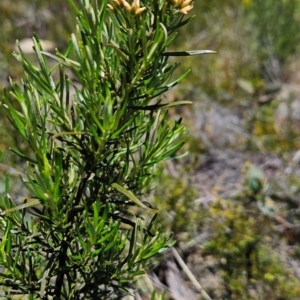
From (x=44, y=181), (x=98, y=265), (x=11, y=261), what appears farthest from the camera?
(x=98, y=265)

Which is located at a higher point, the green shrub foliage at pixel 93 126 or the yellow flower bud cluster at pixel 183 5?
the yellow flower bud cluster at pixel 183 5

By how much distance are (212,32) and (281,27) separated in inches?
29.9

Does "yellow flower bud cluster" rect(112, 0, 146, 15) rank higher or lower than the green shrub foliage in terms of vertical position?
higher

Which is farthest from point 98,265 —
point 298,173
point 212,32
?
point 212,32

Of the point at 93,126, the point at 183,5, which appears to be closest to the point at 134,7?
the point at 183,5

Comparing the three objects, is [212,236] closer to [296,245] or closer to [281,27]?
[296,245]

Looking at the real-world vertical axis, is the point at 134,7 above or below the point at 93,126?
above

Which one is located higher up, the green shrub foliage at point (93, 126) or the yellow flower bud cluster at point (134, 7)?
the yellow flower bud cluster at point (134, 7)

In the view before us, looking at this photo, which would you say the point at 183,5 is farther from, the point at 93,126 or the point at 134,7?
the point at 93,126

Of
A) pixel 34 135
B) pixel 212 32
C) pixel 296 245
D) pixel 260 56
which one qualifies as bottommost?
pixel 296 245

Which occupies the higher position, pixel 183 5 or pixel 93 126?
pixel 183 5

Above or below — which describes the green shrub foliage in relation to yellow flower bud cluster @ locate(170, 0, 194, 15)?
below

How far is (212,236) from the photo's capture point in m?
2.12

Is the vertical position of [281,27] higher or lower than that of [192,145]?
higher
